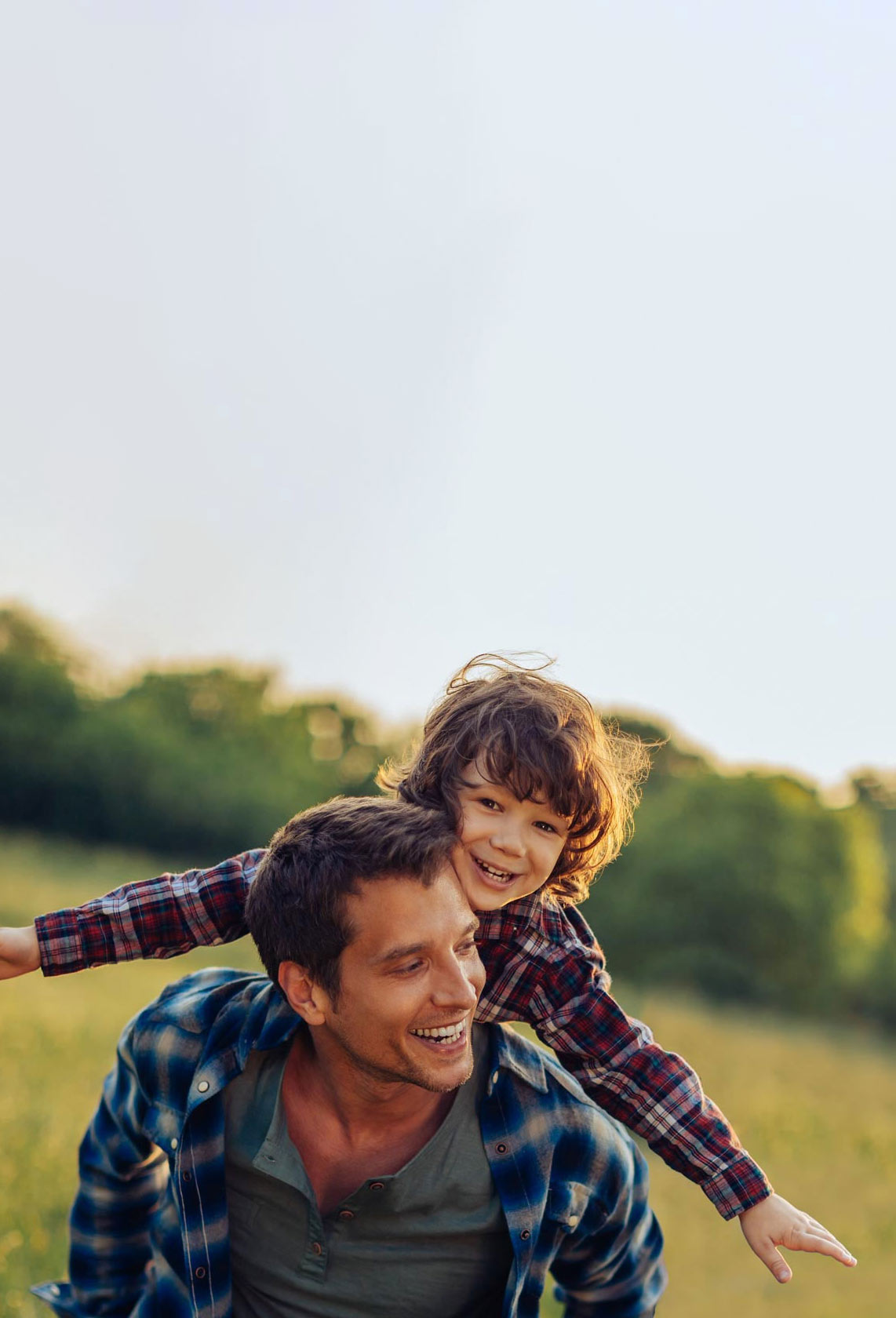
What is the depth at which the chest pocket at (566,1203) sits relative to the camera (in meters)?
3.13

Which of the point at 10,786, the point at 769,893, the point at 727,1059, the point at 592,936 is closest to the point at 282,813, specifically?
the point at 10,786

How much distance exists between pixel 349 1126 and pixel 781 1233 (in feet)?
3.41

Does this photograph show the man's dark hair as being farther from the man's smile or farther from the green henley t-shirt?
the green henley t-shirt

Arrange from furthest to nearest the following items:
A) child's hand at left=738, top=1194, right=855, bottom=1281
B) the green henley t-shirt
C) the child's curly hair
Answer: the child's curly hair < the green henley t-shirt < child's hand at left=738, top=1194, right=855, bottom=1281

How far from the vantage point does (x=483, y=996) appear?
326 cm

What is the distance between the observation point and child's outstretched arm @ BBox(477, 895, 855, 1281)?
3.14 meters

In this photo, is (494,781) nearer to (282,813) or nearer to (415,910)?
(415,910)

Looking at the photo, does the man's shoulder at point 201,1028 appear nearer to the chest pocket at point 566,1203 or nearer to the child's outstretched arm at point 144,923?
the child's outstretched arm at point 144,923

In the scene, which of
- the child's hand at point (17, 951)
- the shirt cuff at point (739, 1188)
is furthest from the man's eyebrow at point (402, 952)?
the shirt cuff at point (739, 1188)

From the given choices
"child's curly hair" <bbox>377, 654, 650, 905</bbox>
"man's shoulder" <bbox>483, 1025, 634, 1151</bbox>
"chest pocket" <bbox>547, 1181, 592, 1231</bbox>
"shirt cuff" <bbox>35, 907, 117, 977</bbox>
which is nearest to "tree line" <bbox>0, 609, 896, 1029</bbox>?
"child's curly hair" <bbox>377, 654, 650, 905</bbox>

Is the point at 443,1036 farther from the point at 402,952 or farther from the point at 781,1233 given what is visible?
the point at 781,1233

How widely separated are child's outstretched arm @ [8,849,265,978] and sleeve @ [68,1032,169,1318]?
509mm

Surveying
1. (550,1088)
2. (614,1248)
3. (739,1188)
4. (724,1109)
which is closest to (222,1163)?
(550,1088)

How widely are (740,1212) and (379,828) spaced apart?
1.30m
